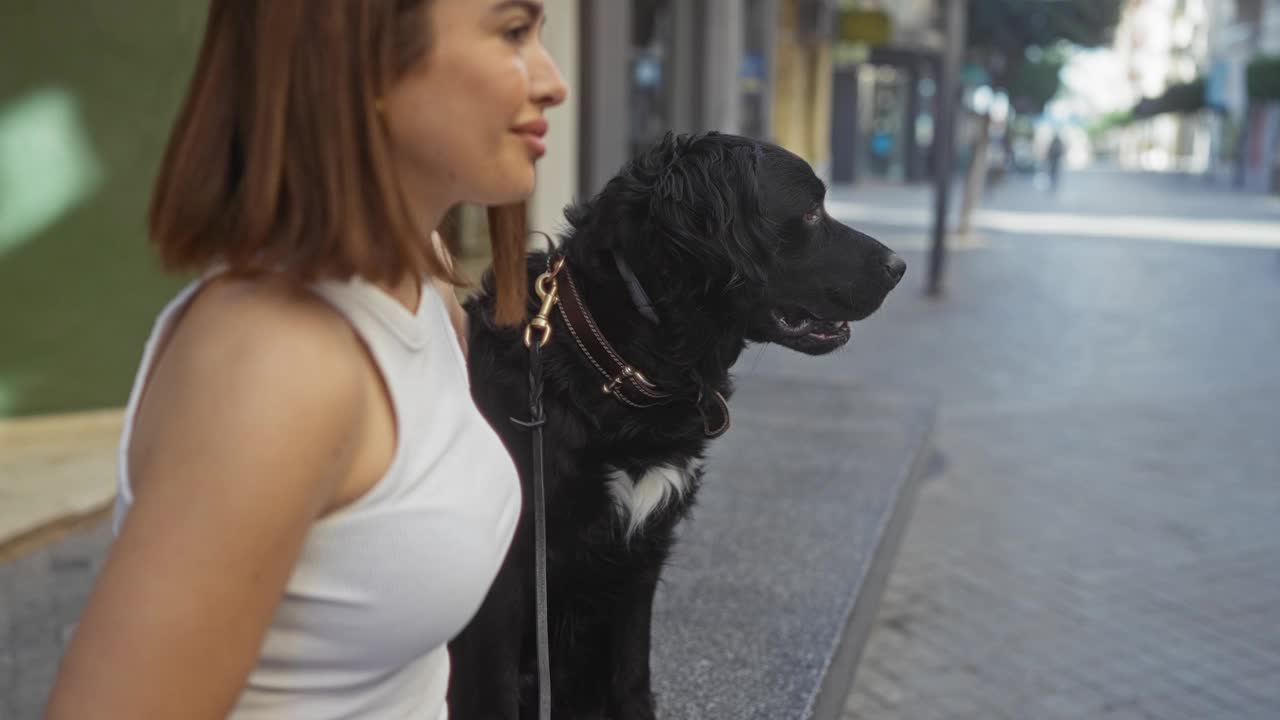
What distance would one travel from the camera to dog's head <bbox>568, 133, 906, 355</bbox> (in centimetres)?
216

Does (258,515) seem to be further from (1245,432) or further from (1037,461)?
(1245,432)

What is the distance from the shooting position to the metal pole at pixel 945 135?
1170 centimetres

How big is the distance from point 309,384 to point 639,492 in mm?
1178

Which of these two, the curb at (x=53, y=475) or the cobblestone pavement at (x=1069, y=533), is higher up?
the curb at (x=53, y=475)

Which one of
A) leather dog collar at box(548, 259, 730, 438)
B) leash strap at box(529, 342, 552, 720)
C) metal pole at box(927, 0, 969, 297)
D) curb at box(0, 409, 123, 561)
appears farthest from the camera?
metal pole at box(927, 0, 969, 297)

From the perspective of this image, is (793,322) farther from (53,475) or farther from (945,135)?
(945,135)

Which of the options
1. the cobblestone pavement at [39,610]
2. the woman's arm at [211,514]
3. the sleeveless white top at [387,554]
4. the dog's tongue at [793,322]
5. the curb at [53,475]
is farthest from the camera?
the curb at [53,475]

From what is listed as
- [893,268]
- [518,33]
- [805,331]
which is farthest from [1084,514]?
[518,33]

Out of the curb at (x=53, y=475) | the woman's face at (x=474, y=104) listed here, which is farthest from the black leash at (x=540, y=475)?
the curb at (x=53, y=475)

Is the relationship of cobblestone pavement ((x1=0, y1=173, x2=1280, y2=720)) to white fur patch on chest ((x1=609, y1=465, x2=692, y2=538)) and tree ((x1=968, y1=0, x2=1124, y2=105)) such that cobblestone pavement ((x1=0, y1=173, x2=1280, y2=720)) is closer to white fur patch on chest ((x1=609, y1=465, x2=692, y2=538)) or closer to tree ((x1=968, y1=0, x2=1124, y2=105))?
white fur patch on chest ((x1=609, y1=465, x2=692, y2=538))

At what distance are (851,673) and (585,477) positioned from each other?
71.7 inches

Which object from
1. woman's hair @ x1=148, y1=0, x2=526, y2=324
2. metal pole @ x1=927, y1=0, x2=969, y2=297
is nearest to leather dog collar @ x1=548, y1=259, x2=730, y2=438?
woman's hair @ x1=148, y1=0, x2=526, y2=324

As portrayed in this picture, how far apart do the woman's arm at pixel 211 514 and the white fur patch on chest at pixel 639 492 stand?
112 cm

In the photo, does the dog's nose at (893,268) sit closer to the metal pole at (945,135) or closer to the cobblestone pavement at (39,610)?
the cobblestone pavement at (39,610)
